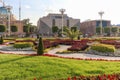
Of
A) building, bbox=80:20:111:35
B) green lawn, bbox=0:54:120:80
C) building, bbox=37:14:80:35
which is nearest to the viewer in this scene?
green lawn, bbox=0:54:120:80

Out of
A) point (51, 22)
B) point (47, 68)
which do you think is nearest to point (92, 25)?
point (51, 22)

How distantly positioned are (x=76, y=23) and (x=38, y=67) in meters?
108

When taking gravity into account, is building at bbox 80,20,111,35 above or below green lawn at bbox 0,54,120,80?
above

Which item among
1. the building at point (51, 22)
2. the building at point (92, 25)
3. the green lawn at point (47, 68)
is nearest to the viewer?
the green lawn at point (47, 68)

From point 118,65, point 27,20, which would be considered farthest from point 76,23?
point 118,65

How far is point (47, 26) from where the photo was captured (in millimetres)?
113250

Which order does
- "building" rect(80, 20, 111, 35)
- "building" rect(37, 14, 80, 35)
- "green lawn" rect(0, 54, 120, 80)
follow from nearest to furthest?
"green lawn" rect(0, 54, 120, 80) < "building" rect(37, 14, 80, 35) < "building" rect(80, 20, 111, 35)

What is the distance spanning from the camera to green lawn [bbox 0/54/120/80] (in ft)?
33.0

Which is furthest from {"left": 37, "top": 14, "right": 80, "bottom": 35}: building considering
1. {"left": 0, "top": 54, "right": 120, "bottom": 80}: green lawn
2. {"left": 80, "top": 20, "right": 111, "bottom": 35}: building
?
{"left": 0, "top": 54, "right": 120, "bottom": 80}: green lawn

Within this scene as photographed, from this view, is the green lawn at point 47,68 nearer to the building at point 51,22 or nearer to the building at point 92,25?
the building at point 51,22

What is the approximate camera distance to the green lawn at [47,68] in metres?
10.1

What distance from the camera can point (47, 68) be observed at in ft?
36.0

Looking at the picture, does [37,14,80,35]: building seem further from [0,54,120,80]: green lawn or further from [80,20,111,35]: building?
[0,54,120,80]: green lawn

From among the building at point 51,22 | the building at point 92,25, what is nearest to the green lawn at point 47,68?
the building at point 51,22
